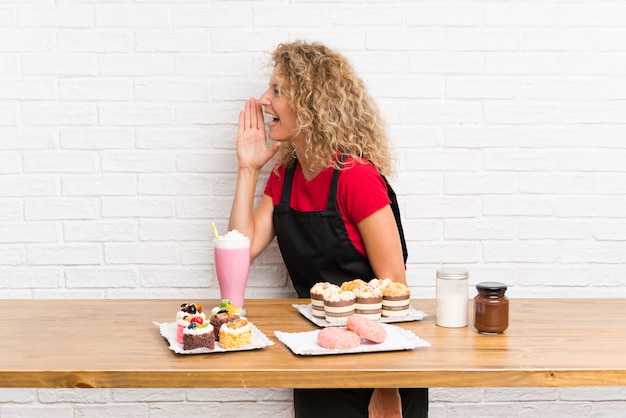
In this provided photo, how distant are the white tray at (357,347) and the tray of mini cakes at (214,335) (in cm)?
6

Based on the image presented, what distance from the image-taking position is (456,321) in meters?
1.85

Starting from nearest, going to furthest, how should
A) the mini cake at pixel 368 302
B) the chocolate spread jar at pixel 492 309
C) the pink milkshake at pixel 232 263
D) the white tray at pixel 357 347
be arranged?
1. the white tray at pixel 357 347
2. the chocolate spread jar at pixel 492 309
3. the mini cake at pixel 368 302
4. the pink milkshake at pixel 232 263

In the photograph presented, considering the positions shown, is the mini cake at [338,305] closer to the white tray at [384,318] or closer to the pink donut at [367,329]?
the white tray at [384,318]

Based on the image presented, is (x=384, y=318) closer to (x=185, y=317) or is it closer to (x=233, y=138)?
(x=185, y=317)

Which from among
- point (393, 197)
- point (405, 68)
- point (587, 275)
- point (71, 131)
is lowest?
point (587, 275)

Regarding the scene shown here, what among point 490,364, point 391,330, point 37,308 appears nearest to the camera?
point 490,364

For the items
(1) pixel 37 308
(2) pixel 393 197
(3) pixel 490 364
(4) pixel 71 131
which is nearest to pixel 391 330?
(3) pixel 490 364

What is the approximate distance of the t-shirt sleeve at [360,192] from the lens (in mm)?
2248

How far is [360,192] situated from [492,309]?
648mm

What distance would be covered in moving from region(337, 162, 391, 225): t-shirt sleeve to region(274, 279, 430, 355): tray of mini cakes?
0.35 metres

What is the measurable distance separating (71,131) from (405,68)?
122 cm

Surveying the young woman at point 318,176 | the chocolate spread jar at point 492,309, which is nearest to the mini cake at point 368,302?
the chocolate spread jar at point 492,309

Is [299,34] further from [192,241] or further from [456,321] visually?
[456,321]

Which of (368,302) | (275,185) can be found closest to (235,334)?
(368,302)
